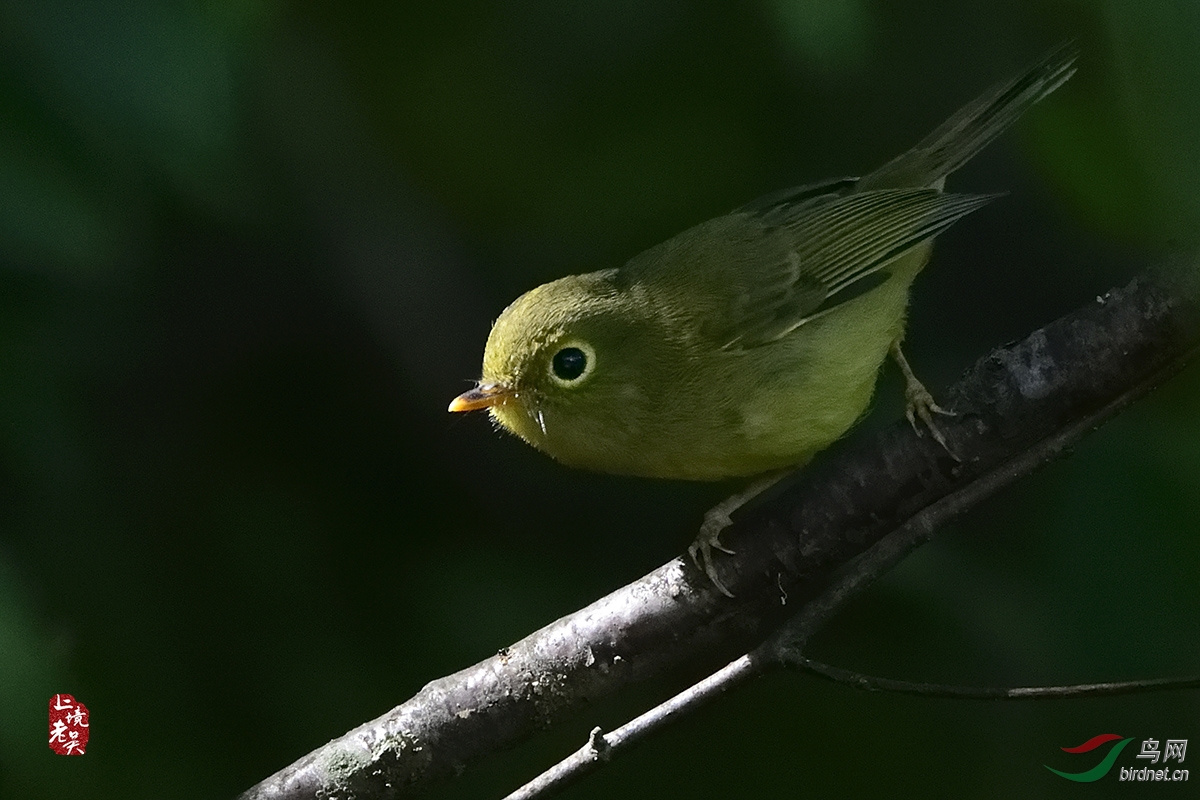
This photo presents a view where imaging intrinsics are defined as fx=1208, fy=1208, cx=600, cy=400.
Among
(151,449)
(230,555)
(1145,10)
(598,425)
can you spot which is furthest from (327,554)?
(1145,10)

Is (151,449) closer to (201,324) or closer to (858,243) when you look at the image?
(201,324)

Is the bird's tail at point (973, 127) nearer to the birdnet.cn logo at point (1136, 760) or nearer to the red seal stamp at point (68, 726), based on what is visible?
the birdnet.cn logo at point (1136, 760)

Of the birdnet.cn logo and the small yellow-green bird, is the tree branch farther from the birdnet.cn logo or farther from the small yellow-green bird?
the birdnet.cn logo

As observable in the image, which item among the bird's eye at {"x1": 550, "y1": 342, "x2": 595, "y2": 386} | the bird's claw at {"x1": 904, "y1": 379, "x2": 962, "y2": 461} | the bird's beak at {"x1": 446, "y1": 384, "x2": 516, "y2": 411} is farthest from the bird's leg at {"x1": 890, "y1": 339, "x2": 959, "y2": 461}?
the bird's beak at {"x1": 446, "y1": 384, "x2": 516, "y2": 411}

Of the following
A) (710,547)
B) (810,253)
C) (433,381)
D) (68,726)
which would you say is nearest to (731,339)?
(810,253)

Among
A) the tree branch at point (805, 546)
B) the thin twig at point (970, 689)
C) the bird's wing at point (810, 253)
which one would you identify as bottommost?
the thin twig at point (970, 689)

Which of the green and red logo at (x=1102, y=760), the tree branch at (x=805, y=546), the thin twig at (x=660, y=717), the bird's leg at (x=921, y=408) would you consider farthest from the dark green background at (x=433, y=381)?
the thin twig at (x=660, y=717)
